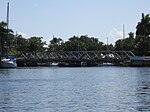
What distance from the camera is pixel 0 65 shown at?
15862 centimetres

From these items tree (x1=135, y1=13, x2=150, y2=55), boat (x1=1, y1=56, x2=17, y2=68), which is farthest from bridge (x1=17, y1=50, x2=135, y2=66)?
boat (x1=1, y1=56, x2=17, y2=68)

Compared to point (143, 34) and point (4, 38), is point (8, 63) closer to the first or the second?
point (4, 38)

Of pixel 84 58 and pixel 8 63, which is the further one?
pixel 84 58

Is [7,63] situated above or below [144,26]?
below

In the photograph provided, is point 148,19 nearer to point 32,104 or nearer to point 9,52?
point 9,52

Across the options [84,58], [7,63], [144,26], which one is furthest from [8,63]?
[144,26]

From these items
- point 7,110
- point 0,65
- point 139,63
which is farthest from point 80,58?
point 7,110

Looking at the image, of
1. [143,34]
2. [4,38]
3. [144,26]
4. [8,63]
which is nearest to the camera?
[8,63]

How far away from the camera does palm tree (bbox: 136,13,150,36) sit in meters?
175

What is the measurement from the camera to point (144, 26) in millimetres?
175125

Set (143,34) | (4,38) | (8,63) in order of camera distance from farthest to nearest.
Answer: (4,38), (143,34), (8,63)

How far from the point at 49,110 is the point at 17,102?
244 inches

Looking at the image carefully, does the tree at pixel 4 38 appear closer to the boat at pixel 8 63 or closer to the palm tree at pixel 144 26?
the boat at pixel 8 63

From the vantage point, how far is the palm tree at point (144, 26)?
175m
